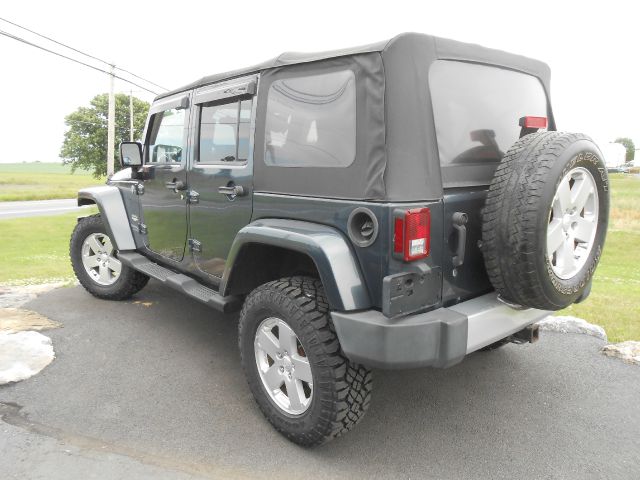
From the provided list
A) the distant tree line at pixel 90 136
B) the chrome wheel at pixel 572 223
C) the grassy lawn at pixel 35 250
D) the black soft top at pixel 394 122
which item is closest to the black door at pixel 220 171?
the black soft top at pixel 394 122

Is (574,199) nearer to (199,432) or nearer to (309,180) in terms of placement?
(309,180)

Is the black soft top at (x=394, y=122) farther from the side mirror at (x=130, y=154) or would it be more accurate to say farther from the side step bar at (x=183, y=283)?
the side mirror at (x=130, y=154)

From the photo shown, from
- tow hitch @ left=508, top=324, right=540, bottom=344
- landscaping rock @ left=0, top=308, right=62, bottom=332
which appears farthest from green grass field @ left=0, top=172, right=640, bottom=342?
landscaping rock @ left=0, top=308, right=62, bottom=332

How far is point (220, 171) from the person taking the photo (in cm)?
327

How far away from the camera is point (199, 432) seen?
277 cm

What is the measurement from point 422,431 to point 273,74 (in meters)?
2.22

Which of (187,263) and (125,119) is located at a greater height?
(125,119)

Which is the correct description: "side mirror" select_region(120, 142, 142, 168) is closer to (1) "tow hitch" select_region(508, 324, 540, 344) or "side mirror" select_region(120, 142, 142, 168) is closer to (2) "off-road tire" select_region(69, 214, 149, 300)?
(2) "off-road tire" select_region(69, 214, 149, 300)

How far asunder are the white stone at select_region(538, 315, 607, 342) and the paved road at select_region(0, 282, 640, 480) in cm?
13

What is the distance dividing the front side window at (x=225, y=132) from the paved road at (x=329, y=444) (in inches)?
60.1

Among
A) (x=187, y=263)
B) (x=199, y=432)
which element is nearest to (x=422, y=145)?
(x=199, y=432)

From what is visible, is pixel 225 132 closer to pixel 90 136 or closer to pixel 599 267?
pixel 599 267

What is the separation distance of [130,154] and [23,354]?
180cm

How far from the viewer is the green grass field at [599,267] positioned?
16.0 feet
